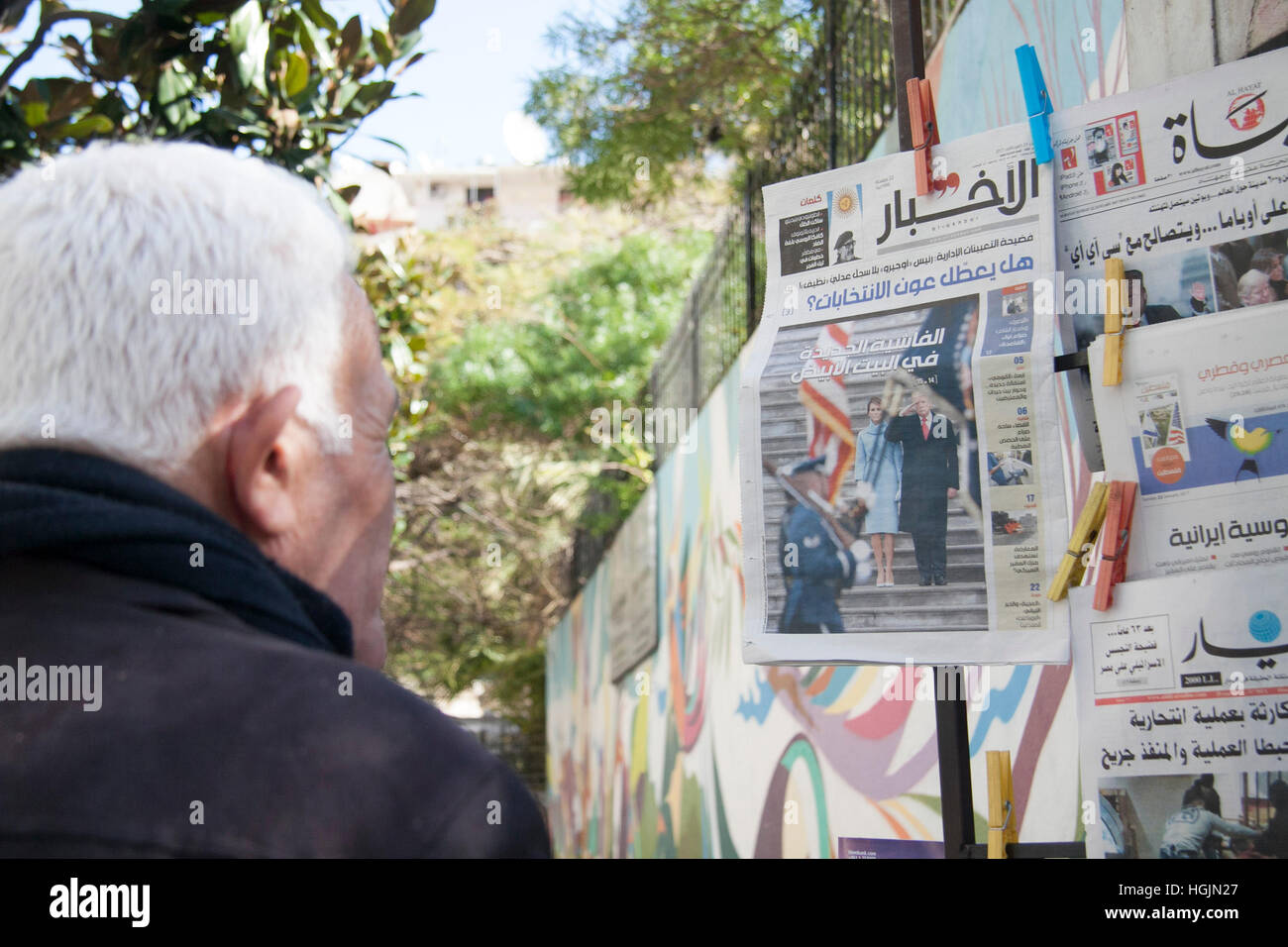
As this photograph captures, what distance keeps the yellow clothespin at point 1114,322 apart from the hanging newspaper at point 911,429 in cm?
9

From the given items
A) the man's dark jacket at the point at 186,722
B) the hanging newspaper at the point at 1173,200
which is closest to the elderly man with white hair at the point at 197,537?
the man's dark jacket at the point at 186,722

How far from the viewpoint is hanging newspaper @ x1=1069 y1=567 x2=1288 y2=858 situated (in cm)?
174

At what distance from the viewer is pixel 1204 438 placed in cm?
183

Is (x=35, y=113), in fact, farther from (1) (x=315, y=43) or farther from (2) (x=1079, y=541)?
(2) (x=1079, y=541)

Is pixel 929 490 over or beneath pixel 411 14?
beneath

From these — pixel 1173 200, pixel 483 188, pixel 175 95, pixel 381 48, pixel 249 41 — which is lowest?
pixel 1173 200

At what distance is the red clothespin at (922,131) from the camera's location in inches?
85.0

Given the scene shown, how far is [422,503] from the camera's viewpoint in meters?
13.3

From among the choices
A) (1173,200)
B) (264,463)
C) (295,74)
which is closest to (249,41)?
(295,74)

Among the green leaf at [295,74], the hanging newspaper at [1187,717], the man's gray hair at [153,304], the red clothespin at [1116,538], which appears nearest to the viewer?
the man's gray hair at [153,304]

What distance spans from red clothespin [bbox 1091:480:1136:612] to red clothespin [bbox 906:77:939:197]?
621 mm

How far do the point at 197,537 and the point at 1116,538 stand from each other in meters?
1.32

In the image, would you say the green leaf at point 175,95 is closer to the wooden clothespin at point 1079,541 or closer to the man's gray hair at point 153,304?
the man's gray hair at point 153,304

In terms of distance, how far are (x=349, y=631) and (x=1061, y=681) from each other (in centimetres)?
220
